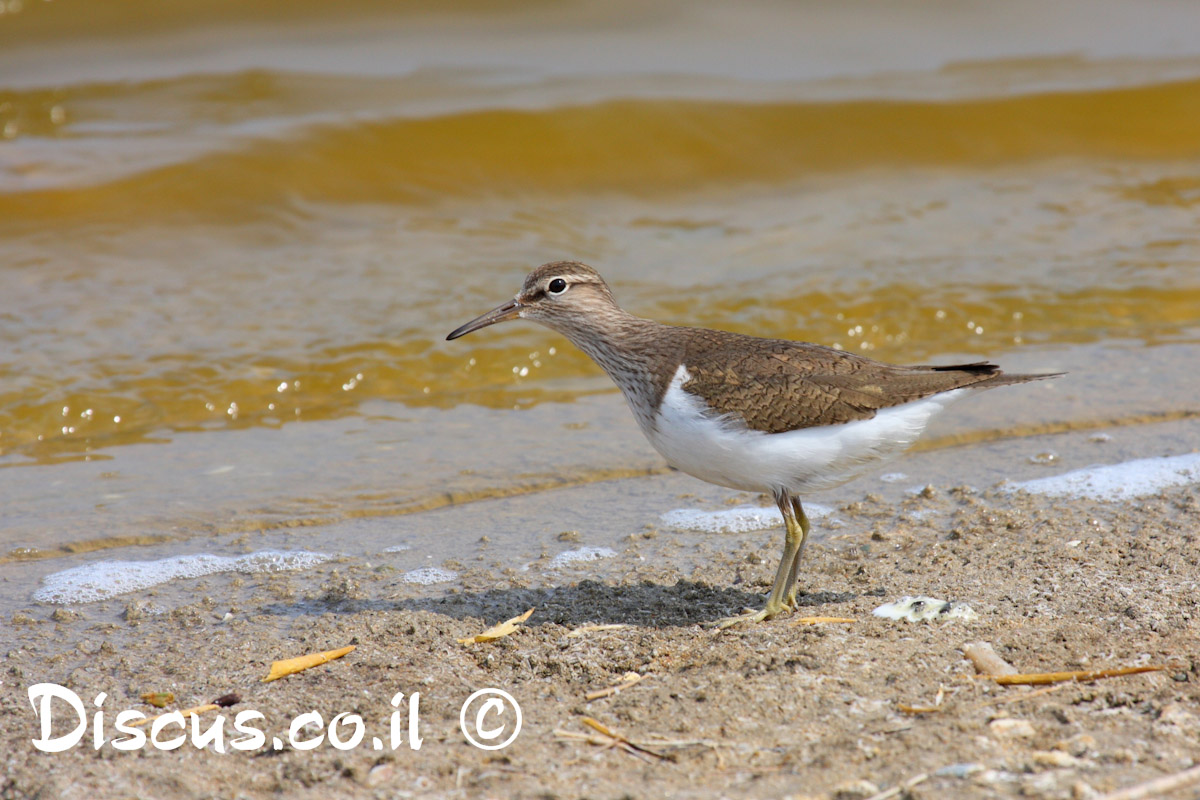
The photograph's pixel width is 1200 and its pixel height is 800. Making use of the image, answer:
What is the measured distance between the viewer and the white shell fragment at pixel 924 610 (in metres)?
4.34

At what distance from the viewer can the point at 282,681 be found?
404 centimetres

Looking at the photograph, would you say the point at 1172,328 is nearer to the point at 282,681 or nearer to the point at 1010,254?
the point at 1010,254

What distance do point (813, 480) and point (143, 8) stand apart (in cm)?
1207

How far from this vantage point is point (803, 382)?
475 centimetres

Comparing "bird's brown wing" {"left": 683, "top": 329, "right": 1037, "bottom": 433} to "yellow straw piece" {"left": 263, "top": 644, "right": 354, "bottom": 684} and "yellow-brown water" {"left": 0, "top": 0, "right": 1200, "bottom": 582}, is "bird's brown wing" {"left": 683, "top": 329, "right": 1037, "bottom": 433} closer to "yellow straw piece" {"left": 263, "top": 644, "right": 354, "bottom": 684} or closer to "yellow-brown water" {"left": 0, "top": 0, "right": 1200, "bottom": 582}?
"yellow-brown water" {"left": 0, "top": 0, "right": 1200, "bottom": 582}

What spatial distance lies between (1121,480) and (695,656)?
2.81m

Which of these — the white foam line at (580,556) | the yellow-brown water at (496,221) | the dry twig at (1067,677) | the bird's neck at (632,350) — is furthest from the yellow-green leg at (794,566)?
the yellow-brown water at (496,221)

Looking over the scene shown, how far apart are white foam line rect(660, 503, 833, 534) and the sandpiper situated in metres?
0.66

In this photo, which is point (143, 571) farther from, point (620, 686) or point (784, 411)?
point (784, 411)

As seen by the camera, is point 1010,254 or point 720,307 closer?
point 720,307

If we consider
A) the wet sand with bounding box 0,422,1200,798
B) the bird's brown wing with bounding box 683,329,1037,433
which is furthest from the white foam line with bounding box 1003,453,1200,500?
the bird's brown wing with bounding box 683,329,1037,433

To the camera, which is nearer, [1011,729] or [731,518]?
[1011,729]

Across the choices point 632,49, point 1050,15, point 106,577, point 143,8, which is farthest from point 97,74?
point 1050,15

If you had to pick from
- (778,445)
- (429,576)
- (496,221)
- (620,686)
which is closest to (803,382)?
(778,445)
